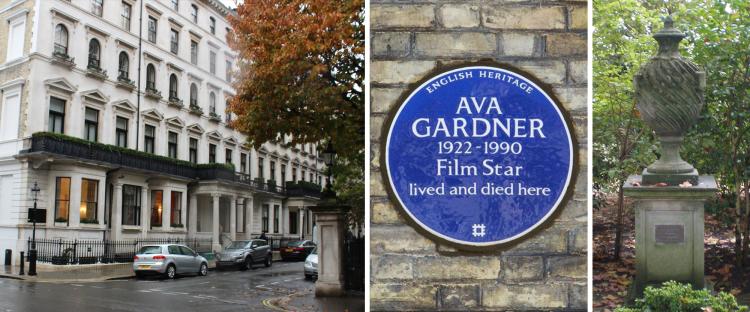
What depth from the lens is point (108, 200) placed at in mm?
33688

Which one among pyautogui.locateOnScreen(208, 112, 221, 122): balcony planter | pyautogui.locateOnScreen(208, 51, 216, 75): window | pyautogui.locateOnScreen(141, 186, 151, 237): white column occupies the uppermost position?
pyautogui.locateOnScreen(208, 51, 216, 75): window

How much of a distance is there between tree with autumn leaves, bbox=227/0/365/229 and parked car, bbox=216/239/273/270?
48.9 ft

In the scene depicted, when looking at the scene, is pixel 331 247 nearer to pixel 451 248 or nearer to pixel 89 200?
pixel 451 248

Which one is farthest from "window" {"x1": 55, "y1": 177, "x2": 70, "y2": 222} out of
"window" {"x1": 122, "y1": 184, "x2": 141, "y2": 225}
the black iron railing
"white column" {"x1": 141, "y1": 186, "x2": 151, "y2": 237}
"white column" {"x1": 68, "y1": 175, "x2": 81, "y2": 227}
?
"white column" {"x1": 141, "y1": 186, "x2": 151, "y2": 237}

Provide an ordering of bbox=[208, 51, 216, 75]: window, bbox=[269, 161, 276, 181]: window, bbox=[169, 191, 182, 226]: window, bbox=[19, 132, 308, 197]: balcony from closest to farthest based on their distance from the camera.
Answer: bbox=[19, 132, 308, 197]: balcony → bbox=[169, 191, 182, 226]: window → bbox=[208, 51, 216, 75]: window → bbox=[269, 161, 276, 181]: window

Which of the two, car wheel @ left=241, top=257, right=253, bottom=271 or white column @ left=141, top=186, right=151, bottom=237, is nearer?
car wheel @ left=241, top=257, right=253, bottom=271

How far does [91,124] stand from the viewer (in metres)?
33.3

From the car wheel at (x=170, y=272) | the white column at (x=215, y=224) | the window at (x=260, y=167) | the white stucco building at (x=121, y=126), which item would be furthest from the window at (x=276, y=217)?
the car wheel at (x=170, y=272)

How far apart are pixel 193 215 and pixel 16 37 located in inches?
597

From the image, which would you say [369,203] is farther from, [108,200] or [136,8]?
[136,8]

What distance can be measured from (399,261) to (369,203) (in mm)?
333

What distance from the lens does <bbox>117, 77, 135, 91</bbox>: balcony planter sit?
35.0 meters

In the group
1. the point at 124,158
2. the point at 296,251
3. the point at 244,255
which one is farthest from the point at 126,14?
the point at 296,251

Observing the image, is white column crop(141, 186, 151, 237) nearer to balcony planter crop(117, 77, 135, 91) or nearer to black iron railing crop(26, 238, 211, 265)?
black iron railing crop(26, 238, 211, 265)
